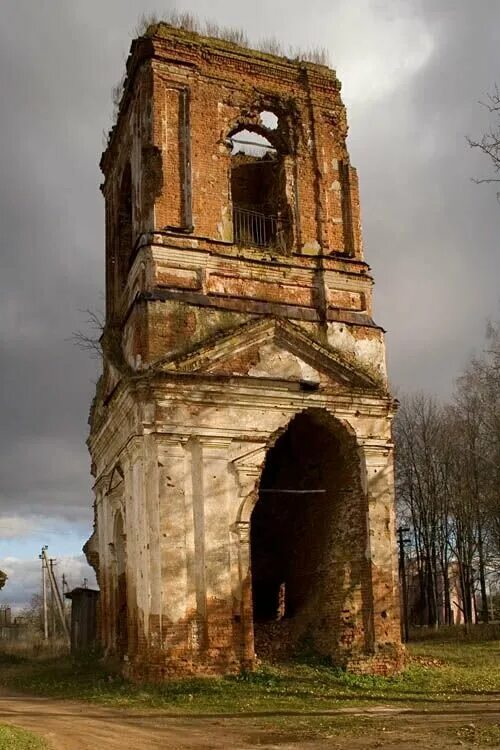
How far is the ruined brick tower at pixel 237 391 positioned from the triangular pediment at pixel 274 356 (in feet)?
0.11

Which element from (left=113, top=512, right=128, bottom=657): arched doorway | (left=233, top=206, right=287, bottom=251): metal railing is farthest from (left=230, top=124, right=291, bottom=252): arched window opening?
(left=113, top=512, right=128, bottom=657): arched doorway

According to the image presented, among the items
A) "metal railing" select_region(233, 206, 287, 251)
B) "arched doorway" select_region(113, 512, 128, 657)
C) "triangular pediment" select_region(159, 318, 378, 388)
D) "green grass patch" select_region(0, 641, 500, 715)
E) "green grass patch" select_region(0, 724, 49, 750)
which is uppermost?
"metal railing" select_region(233, 206, 287, 251)

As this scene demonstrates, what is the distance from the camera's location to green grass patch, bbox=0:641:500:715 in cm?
1039

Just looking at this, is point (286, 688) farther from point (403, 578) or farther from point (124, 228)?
point (403, 578)

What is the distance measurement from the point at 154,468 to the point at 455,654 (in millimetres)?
8156

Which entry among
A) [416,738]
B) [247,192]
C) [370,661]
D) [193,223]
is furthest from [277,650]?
[247,192]

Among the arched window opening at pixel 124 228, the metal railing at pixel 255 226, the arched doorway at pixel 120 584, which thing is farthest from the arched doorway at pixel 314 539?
the arched window opening at pixel 124 228

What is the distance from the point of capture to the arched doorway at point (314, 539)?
13406mm

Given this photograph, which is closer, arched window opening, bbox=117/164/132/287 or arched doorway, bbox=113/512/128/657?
arched doorway, bbox=113/512/128/657

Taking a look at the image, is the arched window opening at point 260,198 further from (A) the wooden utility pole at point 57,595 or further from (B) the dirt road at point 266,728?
(A) the wooden utility pole at point 57,595

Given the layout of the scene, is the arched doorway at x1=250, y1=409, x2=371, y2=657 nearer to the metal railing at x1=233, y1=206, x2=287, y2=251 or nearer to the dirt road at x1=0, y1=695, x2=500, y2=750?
the dirt road at x1=0, y1=695, x2=500, y2=750

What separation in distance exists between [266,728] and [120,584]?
7199 mm

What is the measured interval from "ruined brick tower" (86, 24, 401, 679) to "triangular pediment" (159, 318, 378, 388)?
0.03 meters

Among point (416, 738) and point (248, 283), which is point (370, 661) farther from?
point (248, 283)
